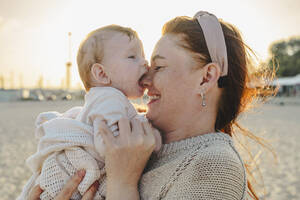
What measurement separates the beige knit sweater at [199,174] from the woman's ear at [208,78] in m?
0.32

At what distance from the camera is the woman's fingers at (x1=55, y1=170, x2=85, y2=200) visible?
1.78m

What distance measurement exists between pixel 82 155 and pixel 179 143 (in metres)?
0.62

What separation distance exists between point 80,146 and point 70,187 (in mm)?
260

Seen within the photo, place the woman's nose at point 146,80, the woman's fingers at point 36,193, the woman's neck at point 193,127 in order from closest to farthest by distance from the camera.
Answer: the woman's fingers at point 36,193
the woman's neck at point 193,127
the woman's nose at point 146,80

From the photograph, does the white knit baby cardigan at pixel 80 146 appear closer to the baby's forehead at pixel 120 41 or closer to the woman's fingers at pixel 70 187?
the woman's fingers at pixel 70 187

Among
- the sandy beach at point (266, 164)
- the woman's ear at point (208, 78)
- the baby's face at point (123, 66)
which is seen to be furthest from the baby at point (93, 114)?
the sandy beach at point (266, 164)

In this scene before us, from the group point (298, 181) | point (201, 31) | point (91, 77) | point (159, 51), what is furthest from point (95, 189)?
point (298, 181)

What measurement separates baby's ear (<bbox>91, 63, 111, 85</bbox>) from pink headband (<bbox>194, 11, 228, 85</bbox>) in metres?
0.77

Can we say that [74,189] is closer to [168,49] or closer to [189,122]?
[189,122]

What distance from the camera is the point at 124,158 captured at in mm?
1727

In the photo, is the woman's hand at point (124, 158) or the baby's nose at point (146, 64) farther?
the baby's nose at point (146, 64)

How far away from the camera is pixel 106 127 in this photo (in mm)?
1798

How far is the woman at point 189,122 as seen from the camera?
64.4 inches

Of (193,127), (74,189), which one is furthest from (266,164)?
(74,189)
